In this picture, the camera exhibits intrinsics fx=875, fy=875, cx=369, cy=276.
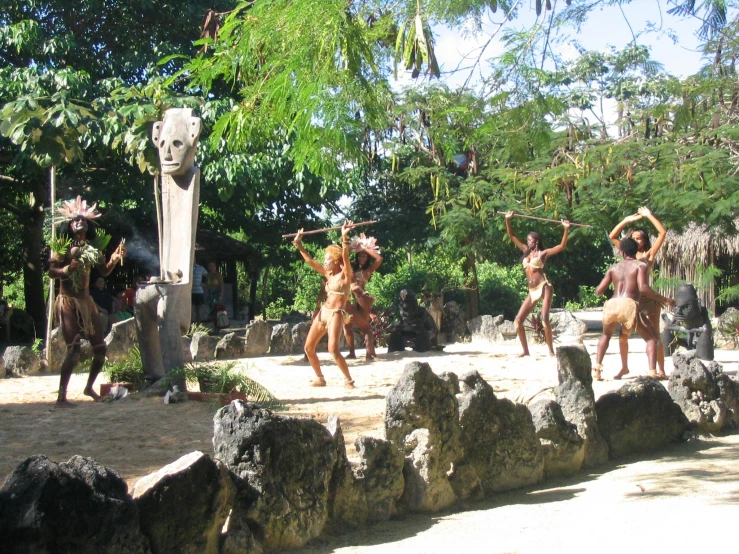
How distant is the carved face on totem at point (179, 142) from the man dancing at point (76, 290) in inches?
37.2

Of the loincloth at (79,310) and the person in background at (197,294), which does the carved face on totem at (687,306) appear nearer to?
the loincloth at (79,310)

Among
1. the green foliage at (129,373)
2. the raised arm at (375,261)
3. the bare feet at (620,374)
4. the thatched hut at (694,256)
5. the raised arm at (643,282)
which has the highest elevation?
the thatched hut at (694,256)

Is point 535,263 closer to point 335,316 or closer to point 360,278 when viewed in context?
point 360,278

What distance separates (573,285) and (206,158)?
1893cm

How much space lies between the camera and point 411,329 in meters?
14.5

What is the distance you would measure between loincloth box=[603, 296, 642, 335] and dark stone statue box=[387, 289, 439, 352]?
4.63 metres

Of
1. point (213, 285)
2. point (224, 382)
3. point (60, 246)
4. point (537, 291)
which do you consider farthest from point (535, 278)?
point (213, 285)

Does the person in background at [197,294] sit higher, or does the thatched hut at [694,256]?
the thatched hut at [694,256]

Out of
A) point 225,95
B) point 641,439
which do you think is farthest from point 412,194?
point 641,439

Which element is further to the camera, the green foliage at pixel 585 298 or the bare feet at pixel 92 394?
the green foliage at pixel 585 298

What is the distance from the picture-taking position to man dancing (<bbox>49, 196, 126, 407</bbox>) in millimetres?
8555

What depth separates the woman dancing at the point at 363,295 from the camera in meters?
12.6

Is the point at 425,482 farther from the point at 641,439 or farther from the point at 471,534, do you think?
the point at 641,439

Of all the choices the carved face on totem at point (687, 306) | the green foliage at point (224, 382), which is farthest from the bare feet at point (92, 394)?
the carved face on totem at point (687, 306)
